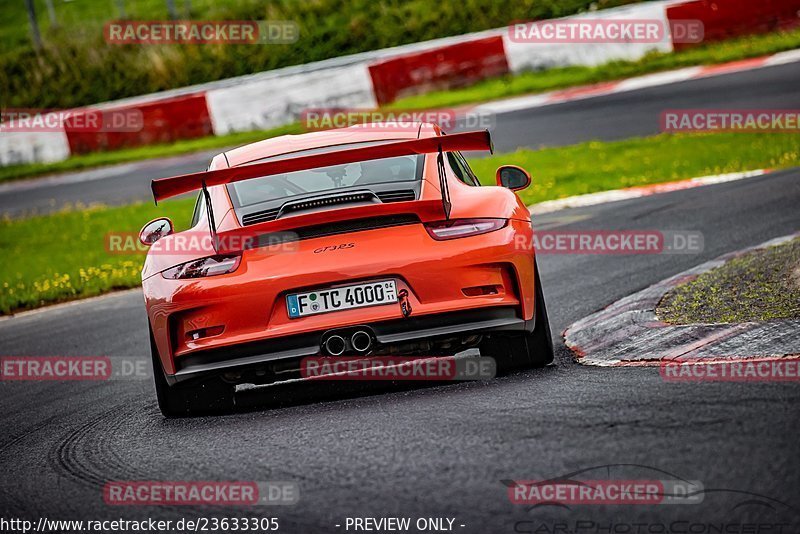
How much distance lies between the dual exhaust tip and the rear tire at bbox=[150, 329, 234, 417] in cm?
73

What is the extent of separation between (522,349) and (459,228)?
0.76 meters

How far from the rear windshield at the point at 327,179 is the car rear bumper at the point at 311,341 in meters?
0.79

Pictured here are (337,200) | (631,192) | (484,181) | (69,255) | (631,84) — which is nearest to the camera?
(337,200)

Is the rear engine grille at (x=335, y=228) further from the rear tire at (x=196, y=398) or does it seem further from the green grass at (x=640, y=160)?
the green grass at (x=640, y=160)

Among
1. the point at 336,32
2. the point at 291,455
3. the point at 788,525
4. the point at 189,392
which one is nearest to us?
the point at 788,525

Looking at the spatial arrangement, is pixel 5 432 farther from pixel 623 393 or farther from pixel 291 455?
pixel 623 393

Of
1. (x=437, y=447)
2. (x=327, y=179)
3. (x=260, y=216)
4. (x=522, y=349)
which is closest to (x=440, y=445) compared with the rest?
(x=437, y=447)

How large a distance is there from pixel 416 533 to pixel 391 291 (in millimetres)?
1895

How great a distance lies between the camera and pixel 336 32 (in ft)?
90.2

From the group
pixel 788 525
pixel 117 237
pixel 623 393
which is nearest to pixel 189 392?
pixel 623 393

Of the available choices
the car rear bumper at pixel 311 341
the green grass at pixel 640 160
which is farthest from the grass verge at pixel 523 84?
the car rear bumper at pixel 311 341

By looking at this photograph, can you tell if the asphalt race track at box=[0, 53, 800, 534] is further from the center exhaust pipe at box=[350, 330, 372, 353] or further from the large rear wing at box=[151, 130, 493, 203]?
the large rear wing at box=[151, 130, 493, 203]

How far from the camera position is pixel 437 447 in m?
4.47

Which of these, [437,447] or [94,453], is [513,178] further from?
[94,453]
